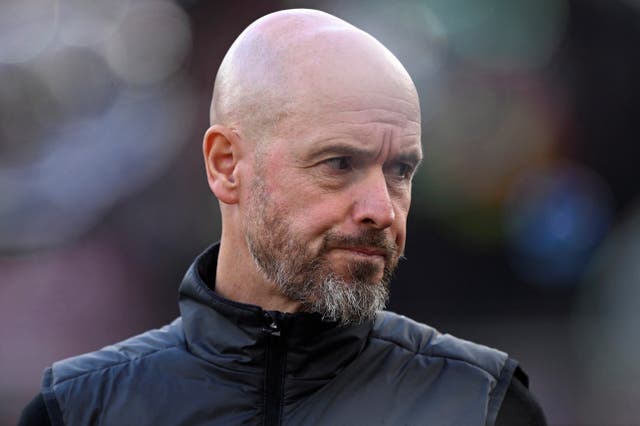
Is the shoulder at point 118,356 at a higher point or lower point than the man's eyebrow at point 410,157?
lower

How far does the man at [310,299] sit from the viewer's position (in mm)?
2197

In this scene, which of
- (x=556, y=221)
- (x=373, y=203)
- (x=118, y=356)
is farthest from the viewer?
(x=556, y=221)

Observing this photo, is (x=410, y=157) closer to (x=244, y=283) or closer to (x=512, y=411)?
(x=244, y=283)

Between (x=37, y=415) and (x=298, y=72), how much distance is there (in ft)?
3.40

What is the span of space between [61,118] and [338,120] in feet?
17.7

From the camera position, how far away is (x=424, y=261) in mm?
7289

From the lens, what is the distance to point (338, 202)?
2.19 m

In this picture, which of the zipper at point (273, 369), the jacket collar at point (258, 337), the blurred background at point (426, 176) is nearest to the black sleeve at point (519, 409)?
the jacket collar at point (258, 337)

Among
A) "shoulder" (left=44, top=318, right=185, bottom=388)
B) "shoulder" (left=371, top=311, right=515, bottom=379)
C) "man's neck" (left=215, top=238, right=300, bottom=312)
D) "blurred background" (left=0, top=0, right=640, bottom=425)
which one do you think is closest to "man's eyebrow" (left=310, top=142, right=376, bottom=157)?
"man's neck" (left=215, top=238, right=300, bottom=312)

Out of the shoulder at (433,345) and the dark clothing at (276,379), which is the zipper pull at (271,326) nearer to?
the dark clothing at (276,379)

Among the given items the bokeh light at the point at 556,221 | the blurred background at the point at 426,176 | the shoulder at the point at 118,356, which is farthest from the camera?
the bokeh light at the point at 556,221

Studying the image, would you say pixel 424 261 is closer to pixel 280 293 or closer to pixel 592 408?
pixel 592 408

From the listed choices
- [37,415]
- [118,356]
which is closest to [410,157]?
[118,356]

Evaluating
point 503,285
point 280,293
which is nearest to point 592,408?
point 503,285
